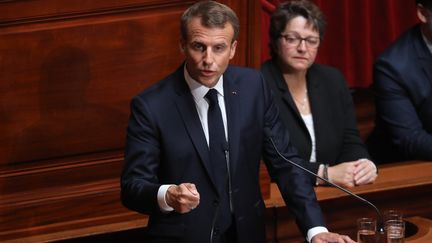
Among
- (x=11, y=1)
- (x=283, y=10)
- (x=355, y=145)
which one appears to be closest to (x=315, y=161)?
(x=355, y=145)

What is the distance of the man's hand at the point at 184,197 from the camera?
7.58ft

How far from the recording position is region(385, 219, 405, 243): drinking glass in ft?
8.60

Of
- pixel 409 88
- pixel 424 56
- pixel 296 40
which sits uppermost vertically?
pixel 296 40

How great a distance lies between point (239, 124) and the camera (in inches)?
105

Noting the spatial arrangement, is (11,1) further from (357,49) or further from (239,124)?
(357,49)

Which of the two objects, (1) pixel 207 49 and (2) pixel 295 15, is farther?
(2) pixel 295 15

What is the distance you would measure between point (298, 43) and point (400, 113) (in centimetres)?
48

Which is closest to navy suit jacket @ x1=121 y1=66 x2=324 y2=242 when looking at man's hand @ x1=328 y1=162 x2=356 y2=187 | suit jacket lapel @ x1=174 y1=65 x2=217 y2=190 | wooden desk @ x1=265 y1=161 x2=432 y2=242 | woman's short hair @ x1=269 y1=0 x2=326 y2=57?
suit jacket lapel @ x1=174 y1=65 x2=217 y2=190

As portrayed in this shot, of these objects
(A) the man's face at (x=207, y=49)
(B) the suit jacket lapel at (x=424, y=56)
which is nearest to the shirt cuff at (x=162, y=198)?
(A) the man's face at (x=207, y=49)

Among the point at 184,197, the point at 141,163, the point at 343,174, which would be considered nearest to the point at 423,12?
the point at 343,174

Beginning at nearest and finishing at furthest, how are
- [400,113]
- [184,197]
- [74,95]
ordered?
1. [184,197]
2. [74,95]
3. [400,113]

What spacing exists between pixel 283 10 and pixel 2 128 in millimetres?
1021

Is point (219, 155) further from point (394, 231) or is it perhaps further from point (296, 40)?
point (296, 40)

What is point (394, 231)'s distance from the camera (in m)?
2.63
